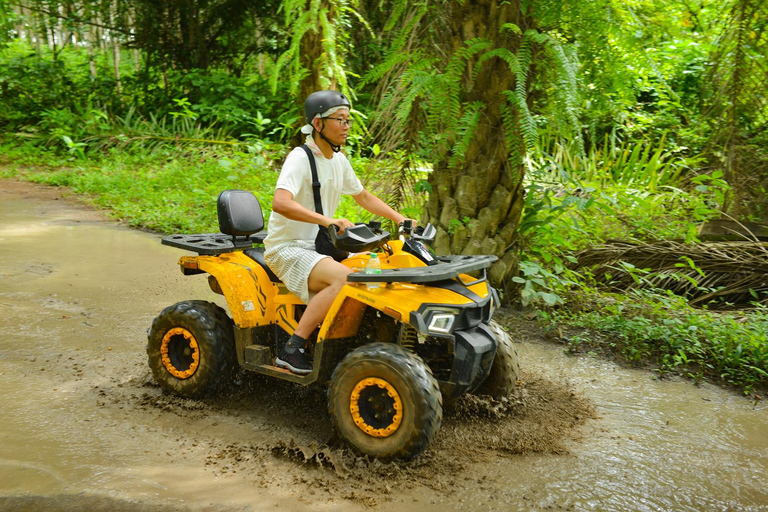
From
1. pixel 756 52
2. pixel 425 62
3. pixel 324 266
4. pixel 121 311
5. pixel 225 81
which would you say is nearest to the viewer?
pixel 324 266

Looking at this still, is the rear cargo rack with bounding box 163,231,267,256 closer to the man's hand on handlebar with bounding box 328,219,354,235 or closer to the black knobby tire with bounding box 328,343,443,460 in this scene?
the man's hand on handlebar with bounding box 328,219,354,235

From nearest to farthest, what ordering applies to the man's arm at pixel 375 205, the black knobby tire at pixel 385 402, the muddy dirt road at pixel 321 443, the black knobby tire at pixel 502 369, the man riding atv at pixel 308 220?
the muddy dirt road at pixel 321 443, the black knobby tire at pixel 385 402, the man riding atv at pixel 308 220, the black knobby tire at pixel 502 369, the man's arm at pixel 375 205

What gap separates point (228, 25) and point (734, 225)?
446 inches

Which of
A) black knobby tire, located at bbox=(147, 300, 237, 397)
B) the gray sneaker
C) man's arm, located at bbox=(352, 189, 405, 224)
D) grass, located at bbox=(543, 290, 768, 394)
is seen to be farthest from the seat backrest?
grass, located at bbox=(543, 290, 768, 394)

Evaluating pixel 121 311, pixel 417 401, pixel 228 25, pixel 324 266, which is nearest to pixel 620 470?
pixel 417 401

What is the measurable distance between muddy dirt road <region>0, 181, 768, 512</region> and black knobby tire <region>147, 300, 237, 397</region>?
0.15 metres

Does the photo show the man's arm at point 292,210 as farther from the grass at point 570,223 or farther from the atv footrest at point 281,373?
the grass at point 570,223

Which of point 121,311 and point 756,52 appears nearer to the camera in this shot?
point 756,52

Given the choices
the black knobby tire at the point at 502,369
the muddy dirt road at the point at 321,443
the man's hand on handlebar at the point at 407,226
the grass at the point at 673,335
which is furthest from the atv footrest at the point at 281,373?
the grass at the point at 673,335

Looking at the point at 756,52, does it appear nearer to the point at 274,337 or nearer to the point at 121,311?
the point at 274,337

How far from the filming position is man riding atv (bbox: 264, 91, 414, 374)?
3.84m

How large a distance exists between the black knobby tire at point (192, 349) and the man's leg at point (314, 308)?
47 centimetres

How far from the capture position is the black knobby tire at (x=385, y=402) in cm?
336

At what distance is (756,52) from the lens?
15.5 ft
